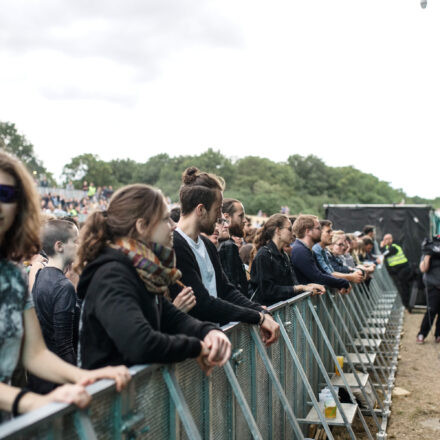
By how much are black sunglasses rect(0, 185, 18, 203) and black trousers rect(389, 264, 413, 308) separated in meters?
14.8

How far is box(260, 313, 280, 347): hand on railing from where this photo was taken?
3.47 m

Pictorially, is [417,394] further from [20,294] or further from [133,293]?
[20,294]

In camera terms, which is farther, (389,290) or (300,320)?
(389,290)

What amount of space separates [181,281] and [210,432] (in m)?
0.84

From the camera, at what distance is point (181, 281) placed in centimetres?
333

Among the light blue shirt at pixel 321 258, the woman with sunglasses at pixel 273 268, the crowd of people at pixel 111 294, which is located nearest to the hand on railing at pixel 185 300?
the crowd of people at pixel 111 294

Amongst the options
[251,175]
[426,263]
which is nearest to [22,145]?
[251,175]

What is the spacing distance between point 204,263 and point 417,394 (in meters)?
4.74

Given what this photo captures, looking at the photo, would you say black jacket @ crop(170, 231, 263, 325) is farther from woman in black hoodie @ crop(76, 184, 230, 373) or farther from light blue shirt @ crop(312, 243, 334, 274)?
light blue shirt @ crop(312, 243, 334, 274)

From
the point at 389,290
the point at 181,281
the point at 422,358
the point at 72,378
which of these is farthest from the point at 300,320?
the point at 389,290

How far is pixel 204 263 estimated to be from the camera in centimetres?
364

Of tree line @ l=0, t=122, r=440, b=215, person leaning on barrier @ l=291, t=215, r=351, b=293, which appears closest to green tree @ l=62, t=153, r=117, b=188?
tree line @ l=0, t=122, r=440, b=215

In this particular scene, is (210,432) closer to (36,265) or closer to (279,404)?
(279,404)

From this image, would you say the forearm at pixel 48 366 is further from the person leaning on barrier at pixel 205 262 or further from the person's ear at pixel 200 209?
the person's ear at pixel 200 209
